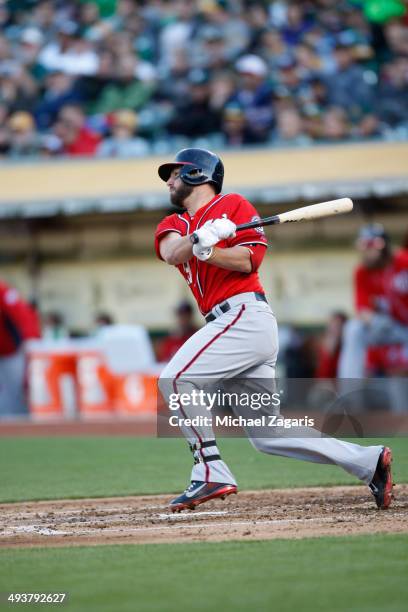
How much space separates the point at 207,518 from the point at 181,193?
176cm

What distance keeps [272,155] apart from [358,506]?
8.34m

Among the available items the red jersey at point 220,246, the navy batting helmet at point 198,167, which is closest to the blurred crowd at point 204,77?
the navy batting helmet at point 198,167

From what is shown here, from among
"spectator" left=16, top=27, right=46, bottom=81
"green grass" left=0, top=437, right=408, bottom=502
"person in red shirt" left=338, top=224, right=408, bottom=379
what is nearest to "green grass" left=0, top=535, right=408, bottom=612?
"green grass" left=0, top=437, right=408, bottom=502

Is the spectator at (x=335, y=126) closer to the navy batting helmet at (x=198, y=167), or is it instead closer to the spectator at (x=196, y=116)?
the spectator at (x=196, y=116)

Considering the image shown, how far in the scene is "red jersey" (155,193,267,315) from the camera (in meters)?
5.73

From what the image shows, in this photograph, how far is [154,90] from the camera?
1527 centimetres

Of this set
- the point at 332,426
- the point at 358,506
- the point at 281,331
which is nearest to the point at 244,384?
the point at 358,506

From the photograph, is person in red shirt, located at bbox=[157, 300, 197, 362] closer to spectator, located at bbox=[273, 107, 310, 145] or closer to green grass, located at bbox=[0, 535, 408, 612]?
spectator, located at bbox=[273, 107, 310, 145]

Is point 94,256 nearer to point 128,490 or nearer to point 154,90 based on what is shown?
point 154,90

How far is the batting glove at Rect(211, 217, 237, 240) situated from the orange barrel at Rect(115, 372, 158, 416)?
7861 millimetres

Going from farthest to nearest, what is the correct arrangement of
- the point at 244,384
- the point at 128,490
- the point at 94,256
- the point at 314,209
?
1. the point at 94,256
2. the point at 128,490
3. the point at 314,209
4. the point at 244,384

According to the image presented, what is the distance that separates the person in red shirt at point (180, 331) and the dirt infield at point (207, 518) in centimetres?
602

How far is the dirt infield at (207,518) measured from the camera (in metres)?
5.12

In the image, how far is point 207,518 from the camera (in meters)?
5.75
